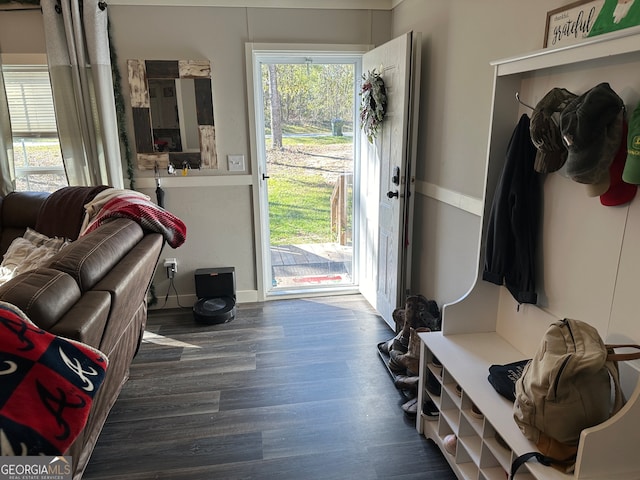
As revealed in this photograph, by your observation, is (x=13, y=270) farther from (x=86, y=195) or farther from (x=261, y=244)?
(x=261, y=244)

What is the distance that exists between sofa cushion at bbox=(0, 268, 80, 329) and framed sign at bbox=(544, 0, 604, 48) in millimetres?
1855

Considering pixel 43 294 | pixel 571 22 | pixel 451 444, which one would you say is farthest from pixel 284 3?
pixel 451 444

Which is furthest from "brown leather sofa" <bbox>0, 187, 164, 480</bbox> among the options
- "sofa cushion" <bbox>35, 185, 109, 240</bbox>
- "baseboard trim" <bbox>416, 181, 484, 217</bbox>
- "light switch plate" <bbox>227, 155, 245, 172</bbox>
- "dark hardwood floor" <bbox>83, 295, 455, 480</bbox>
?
"baseboard trim" <bbox>416, 181, 484, 217</bbox>

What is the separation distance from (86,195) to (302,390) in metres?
1.87

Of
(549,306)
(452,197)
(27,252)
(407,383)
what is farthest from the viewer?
(27,252)

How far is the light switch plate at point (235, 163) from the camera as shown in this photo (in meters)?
3.43

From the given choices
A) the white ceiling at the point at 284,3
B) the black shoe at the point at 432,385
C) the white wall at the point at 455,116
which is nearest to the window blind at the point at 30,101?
the white ceiling at the point at 284,3

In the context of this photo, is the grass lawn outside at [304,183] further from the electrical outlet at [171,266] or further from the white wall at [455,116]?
the white wall at [455,116]

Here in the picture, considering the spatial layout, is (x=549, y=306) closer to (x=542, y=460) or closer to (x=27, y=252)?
(x=542, y=460)

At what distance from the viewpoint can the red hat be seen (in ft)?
4.31

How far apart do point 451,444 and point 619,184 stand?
1.21 metres

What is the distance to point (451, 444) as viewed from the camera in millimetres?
1872

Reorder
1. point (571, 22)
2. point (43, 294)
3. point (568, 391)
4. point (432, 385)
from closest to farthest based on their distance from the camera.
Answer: point (568, 391) < point (43, 294) < point (571, 22) < point (432, 385)

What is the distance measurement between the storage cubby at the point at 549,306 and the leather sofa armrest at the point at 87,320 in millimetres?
1342
